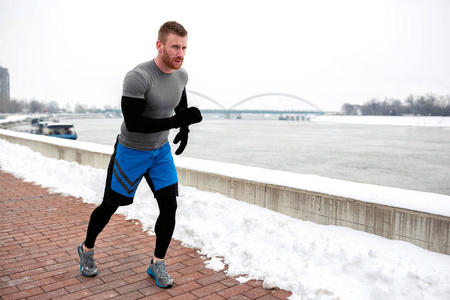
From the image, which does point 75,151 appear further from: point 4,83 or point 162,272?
point 4,83

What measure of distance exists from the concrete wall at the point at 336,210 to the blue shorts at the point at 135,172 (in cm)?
161

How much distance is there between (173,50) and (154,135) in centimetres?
59

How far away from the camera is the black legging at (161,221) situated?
2918 mm

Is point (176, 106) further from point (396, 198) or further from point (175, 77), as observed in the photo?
point (396, 198)

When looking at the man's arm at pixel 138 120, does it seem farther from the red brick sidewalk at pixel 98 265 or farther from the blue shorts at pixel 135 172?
the red brick sidewalk at pixel 98 265

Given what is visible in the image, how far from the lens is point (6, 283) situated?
2943mm

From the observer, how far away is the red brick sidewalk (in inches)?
111

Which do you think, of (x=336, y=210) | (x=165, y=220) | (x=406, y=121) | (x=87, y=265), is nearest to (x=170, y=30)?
(x=165, y=220)

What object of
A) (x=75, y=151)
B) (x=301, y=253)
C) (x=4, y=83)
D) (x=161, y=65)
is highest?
(x=4, y=83)

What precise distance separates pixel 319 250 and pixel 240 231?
32.5 inches

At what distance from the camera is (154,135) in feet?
9.29

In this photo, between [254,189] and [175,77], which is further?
[254,189]

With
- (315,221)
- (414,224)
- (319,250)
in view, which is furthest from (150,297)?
(414,224)

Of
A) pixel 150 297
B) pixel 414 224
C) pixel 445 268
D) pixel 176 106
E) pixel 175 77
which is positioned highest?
pixel 175 77
